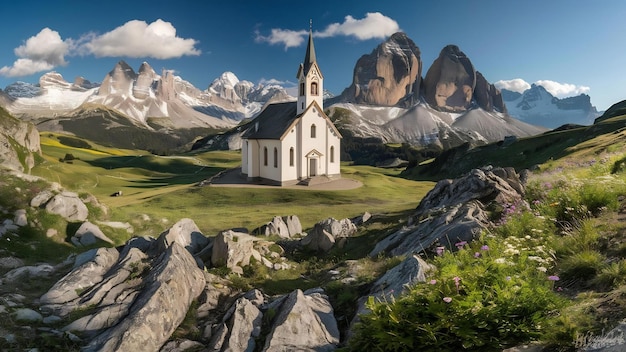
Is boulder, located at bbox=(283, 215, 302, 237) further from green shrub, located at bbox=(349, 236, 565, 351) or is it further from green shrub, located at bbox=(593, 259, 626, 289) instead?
green shrub, located at bbox=(593, 259, 626, 289)

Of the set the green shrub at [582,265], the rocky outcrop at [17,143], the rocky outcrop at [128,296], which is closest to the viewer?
the green shrub at [582,265]

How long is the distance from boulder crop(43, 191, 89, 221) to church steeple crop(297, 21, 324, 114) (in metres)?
39.8

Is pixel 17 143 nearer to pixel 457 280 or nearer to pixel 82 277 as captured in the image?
pixel 82 277

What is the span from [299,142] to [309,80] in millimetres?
10228

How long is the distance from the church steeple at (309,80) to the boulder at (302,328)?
5143 centimetres

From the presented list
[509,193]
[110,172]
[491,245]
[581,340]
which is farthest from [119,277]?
[110,172]

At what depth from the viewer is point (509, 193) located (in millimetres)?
17797

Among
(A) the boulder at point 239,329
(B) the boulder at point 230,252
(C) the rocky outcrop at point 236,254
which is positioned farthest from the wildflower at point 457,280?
(B) the boulder at point 230,252

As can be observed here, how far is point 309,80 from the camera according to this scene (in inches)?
2344

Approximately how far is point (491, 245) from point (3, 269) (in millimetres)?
16142

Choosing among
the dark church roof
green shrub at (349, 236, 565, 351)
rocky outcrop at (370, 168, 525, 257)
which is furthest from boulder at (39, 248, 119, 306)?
the dark church roof

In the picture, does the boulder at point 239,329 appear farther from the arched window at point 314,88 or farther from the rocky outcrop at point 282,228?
the arched window at point 314,88

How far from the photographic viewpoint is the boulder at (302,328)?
314 inches

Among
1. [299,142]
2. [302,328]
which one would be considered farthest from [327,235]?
[299,142]
